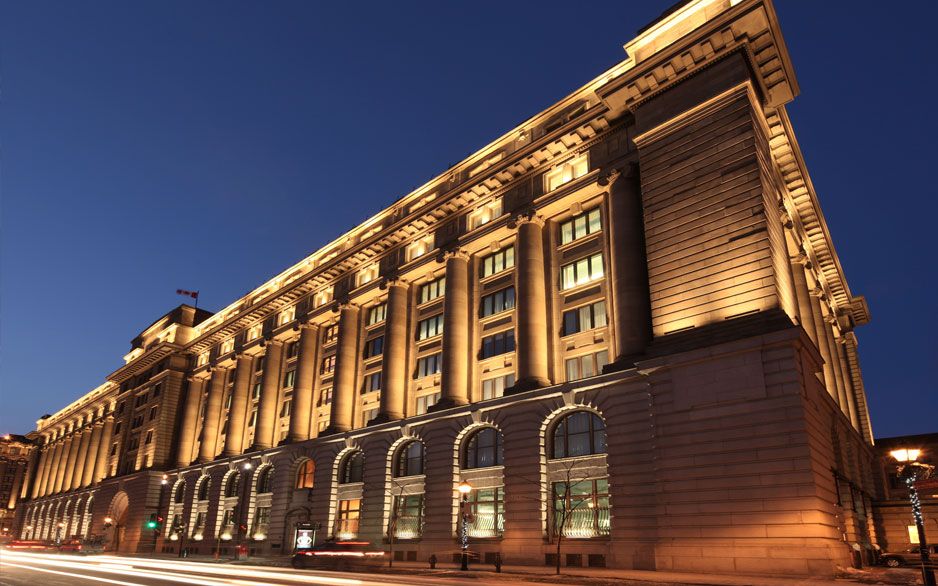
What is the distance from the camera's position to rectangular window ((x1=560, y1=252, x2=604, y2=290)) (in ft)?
140

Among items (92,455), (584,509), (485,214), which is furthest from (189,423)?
(584,509)

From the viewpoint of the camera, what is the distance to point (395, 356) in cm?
5338

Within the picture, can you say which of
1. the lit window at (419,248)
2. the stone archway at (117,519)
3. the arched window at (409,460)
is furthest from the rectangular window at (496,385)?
the stone archway at (117,519)

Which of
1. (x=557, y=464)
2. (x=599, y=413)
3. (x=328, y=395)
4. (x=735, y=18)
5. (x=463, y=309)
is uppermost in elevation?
(x=735, y=18)

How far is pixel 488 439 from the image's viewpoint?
43438 millimetres

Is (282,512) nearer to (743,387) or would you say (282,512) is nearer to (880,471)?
(743,387)

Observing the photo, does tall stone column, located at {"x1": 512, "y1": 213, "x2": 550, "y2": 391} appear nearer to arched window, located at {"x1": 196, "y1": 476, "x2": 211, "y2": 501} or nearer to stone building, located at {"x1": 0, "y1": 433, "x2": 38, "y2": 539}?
arched window, located at {"x1": 196, "y1": 476, "x2": 211, "y2": 501}

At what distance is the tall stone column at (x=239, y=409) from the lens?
71500 mm

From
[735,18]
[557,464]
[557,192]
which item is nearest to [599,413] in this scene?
[557,464]

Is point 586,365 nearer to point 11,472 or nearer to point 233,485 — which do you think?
point 233,485

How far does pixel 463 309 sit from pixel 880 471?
166 feet

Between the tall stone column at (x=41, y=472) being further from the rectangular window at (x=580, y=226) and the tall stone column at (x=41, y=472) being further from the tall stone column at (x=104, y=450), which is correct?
the rectangular window at (x=580, y=226)

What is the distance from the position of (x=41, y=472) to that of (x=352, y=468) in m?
118

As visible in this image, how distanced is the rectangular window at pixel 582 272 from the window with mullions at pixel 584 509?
13300 millimetres
